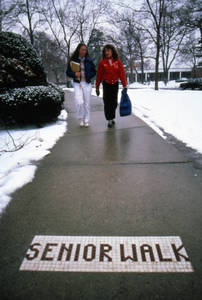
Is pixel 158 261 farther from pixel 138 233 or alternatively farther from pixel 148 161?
pixel 148 161

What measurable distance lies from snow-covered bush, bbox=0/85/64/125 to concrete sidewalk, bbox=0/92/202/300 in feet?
5.59

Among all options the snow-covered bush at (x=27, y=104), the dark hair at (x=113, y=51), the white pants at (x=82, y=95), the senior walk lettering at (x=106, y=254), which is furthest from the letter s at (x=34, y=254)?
the dark hair at (x=113, y=51)

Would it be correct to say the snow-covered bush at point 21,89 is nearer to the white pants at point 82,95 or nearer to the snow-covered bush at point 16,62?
the snow-covered bush at point 16,62

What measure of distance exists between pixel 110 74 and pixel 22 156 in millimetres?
2935

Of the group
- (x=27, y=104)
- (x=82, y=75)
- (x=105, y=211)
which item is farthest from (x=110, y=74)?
(x=105, y=211)

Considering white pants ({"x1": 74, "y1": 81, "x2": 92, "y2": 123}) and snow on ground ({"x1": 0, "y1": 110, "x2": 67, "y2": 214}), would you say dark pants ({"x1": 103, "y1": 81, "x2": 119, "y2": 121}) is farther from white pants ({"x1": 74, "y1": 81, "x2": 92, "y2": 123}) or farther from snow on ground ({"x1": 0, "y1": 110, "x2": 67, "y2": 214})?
snow on ground ({"x1": 0, "y1": 110, "x2": 67, "y2": 214})

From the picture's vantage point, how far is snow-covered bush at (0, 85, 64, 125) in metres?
5.12

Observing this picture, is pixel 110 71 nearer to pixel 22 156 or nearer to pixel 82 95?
pixel 82 95

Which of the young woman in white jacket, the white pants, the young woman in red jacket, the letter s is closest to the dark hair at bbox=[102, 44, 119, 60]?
the young woman in red jacket

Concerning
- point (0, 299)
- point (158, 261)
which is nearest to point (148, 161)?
point (158, 261)

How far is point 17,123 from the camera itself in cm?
564

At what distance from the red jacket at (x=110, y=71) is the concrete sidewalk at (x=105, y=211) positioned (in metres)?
2.00

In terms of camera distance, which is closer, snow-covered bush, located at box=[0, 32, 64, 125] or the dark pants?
snow-covered bush, located at box=[0, 32, 64, 125]

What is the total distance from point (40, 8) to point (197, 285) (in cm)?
3207
